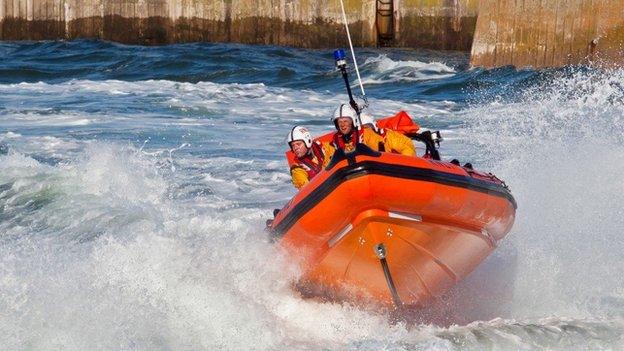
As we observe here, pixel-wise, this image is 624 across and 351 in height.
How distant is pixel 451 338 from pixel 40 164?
6.22 meters

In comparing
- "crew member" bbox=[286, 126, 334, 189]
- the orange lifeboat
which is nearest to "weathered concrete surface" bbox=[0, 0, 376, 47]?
"crew member" bbox=[286, 126, 334, 189]

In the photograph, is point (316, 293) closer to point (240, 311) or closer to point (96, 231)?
point (240, 311)

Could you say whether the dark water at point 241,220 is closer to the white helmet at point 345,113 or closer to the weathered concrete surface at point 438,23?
the white helmet at point 345,113

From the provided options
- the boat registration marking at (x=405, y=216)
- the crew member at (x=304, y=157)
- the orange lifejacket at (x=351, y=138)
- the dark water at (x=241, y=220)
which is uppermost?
the orange lifejacket at (x=351, y=138)

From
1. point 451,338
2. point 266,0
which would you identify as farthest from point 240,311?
point 266,0

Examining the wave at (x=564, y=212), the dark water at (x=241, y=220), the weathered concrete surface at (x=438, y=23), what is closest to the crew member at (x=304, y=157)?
the dark water at (x=241, y=220)

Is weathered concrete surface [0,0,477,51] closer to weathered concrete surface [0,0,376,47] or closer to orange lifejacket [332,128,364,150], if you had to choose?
weathered concrete surface [0,0,376,47]

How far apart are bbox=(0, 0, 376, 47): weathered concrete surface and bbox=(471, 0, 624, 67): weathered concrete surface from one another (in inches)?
235

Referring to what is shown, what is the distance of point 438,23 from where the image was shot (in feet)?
84.0

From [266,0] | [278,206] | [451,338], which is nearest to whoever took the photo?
[451,338]

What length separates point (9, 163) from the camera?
12.3 meters

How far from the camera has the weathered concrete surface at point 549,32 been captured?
18422 mm

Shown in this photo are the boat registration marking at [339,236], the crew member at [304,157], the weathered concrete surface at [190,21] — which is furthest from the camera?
the weathered concrete surface at [190,21]

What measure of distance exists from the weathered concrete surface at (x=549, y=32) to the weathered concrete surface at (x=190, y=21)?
5973 mm
